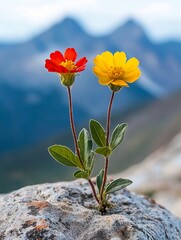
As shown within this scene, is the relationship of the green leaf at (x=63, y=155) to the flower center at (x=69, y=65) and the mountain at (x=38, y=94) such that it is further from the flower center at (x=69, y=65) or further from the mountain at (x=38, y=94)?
the mountain at (x=38, y=94)

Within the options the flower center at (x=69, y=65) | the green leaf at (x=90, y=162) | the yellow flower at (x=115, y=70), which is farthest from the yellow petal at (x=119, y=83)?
the green leaf at (x=90, y=162)

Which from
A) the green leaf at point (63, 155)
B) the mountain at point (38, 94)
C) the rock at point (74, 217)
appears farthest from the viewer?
the mountain at point (38, 94)

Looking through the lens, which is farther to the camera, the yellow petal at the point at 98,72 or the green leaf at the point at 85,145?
the green leaf at the point at 85,145

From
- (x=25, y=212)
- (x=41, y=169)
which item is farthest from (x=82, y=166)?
(x=41, y=169)

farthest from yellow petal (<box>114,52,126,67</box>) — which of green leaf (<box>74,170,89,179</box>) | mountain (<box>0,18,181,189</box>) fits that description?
mountain (<box>0,18,181,189</box>)

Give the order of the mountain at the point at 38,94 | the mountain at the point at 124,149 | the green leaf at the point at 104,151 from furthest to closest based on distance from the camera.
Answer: the mountain at the point at 38,94, the mountain at the point at 124,149, the green leaf at the point at 104,151

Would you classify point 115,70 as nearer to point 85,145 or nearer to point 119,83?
point 119,83

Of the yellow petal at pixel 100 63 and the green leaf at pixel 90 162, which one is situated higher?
the yellow petal at pixel 100 63

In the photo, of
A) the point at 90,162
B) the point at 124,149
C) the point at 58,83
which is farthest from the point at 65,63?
the point at 58,83
